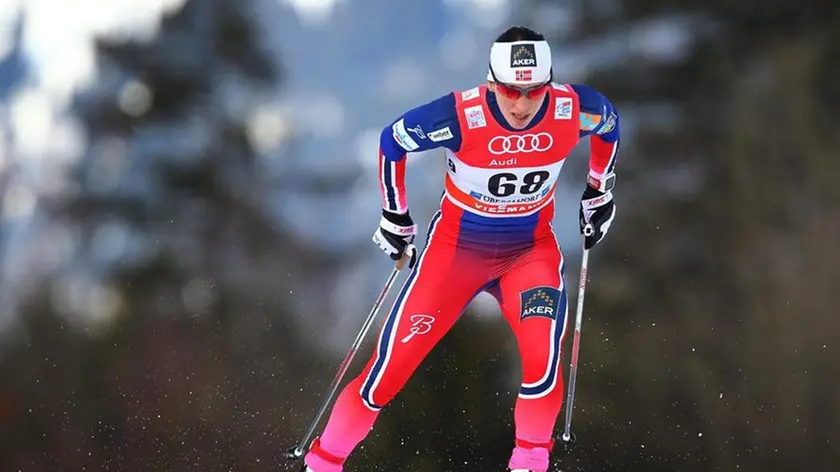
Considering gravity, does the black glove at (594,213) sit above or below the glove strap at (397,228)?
below

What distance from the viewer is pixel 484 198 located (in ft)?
13.8

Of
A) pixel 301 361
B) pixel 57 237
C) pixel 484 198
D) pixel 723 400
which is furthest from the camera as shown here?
pixel 57 237

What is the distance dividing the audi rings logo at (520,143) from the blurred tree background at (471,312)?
344 centimetres

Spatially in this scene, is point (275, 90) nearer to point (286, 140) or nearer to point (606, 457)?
point (286, 140)

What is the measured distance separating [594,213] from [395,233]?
95cm

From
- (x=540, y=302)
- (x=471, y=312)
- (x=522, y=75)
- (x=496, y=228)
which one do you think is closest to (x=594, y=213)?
(x=496, y=228)

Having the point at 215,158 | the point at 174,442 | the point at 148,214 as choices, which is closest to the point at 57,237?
the point at 148,214

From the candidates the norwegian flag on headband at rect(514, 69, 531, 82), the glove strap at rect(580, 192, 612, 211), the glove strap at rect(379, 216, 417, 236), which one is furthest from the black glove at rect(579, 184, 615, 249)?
the norwegian flag on headband at rect(514, 69, 531, 82)

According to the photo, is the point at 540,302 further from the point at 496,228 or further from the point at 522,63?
the point at 522,63

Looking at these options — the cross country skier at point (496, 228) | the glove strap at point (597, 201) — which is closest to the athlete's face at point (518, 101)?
the cross country skier at point (496, 228)

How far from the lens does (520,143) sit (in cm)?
395

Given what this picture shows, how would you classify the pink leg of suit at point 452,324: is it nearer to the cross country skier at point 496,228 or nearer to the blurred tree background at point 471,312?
the cross country skier at point 496,228

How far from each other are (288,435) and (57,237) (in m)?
2.93

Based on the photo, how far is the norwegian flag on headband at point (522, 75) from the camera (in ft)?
12.2
